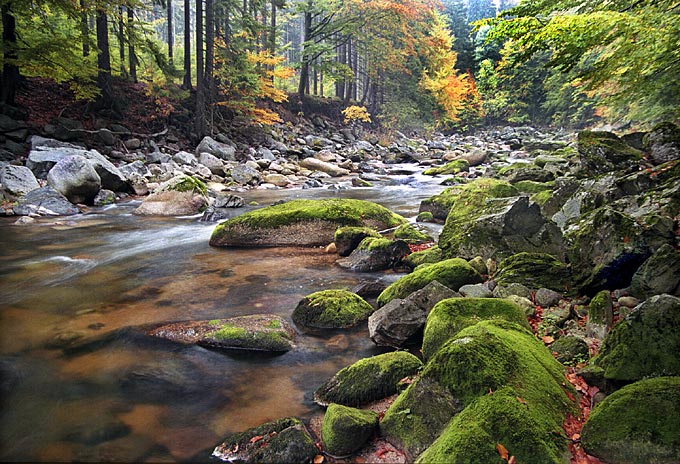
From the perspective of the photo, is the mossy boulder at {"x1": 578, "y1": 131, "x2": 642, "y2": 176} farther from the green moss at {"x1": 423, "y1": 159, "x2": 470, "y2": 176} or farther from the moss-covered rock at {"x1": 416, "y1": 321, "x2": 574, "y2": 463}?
Result: the green moss at {"x1": 423, "y1": 159, "x2": 470, "y2": 176}

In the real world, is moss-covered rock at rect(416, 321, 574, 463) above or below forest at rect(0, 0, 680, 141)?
below

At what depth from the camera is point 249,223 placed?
27.8 ft

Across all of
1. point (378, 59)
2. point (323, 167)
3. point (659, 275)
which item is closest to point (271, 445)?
point (659, 275)

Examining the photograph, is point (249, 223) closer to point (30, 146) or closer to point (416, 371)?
point (416, 371)

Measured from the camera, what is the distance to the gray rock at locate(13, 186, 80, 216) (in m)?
10.3

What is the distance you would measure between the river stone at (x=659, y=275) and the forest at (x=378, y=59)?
2259 mm

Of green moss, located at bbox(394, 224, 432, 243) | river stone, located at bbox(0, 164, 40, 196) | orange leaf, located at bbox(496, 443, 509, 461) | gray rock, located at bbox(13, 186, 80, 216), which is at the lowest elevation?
orange leaf, located at bbox(496, 443, 509, 461)

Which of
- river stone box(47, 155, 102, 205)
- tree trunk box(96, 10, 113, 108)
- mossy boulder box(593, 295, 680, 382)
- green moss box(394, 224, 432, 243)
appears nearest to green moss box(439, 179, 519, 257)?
green moss box(394, 224, 432, 243)

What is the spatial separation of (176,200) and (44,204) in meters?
3.07

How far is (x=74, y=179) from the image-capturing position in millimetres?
11383

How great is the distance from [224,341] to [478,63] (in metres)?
49.6

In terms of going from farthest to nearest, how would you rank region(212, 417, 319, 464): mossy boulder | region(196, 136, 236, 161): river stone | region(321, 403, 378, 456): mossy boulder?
region(196, 136, 236, 161): river stone, region(321, 403, 378, 456): mossy boulder, region(212, 417, 319, 464): mossy boulder

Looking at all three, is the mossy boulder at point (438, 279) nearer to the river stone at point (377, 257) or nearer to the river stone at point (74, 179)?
the river stone at point (377, 257)

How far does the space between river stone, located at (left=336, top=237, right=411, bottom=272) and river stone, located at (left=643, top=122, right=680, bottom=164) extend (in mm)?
5025
